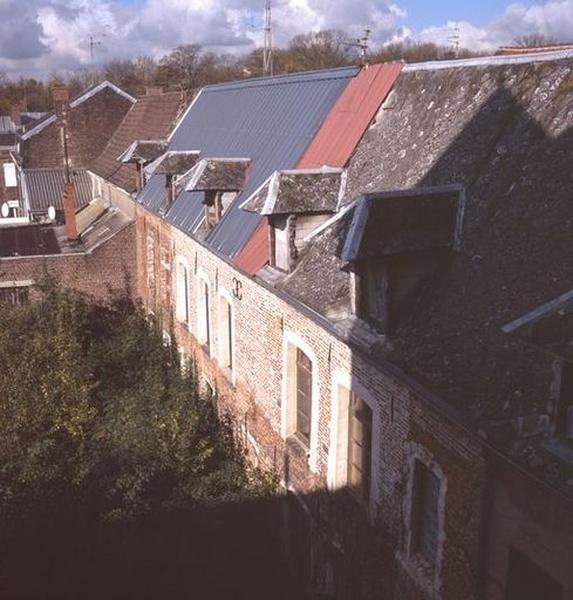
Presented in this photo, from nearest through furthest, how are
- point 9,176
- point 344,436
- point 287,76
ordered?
point 344,436 → point 287,76 → point 9,176

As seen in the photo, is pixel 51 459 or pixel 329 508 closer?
pixel 329 508

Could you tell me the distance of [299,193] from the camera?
484 inches

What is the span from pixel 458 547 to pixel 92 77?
102 meters

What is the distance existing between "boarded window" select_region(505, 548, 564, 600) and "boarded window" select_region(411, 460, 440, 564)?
135 cm

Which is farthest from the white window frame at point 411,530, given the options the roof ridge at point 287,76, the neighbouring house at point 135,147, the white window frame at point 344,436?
the neighbouring house at point 135,147

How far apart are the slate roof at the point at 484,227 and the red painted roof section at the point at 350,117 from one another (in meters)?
1.05

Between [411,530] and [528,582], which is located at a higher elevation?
[528,582]

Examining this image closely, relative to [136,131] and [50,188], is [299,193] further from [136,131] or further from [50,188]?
[50,188]

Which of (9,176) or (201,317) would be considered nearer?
(201,317)

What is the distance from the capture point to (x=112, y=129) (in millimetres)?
39219

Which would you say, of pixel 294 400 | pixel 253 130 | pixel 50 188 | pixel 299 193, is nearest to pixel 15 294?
pixel 253 130

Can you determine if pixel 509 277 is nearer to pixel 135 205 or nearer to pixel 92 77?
pixel 135 205

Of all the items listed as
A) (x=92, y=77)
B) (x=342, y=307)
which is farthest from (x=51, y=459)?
(x=92, y=77)

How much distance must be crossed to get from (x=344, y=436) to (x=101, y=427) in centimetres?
790
